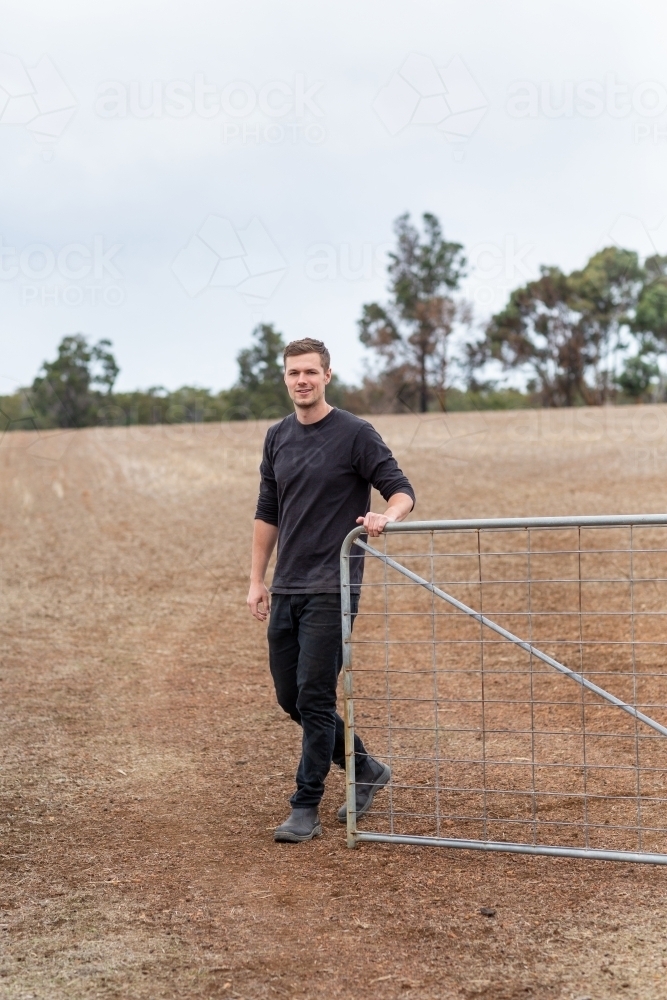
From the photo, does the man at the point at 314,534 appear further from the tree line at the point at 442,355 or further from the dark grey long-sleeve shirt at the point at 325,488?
the tree line at the point at 442,355

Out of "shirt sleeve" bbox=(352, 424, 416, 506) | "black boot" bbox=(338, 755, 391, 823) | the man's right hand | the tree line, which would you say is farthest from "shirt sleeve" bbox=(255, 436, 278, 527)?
the tree line

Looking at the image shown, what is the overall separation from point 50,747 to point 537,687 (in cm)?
344

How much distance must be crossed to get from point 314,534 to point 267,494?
38cm

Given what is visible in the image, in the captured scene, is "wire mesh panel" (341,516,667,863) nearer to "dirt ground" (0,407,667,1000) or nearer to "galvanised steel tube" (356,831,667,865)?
"galvanised steel tube" (356,831,667,865)

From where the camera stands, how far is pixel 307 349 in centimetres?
460

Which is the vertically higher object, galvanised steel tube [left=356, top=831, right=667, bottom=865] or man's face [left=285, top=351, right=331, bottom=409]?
man's face [left=285, top=351, right=331, bottom=409]

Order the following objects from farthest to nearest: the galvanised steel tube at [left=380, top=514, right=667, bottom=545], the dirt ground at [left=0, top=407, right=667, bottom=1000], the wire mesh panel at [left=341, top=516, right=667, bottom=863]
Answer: the wire mesh panel at [left=341, top=516, right=667, bottom=863]
the galvanised steel tube at [left=380, top=514, right=667, bottom=545]
the dirt ground at [left=0, top=407, right=667, bottom=1000]

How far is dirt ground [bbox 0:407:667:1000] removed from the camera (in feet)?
11.4

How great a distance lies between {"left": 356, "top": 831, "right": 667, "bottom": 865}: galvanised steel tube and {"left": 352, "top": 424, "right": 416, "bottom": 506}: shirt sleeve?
1.41 m

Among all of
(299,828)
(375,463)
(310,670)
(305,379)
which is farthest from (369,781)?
(305,379)

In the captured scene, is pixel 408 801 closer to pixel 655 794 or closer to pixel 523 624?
pixel 655 794

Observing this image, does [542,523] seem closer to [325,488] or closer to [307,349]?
[325,488]

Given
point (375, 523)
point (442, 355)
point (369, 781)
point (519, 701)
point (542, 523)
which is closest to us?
point (519, 701)

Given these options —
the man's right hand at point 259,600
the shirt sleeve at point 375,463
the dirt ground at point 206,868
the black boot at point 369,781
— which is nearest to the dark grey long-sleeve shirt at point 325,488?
the shirt sleeve at point 375,463
